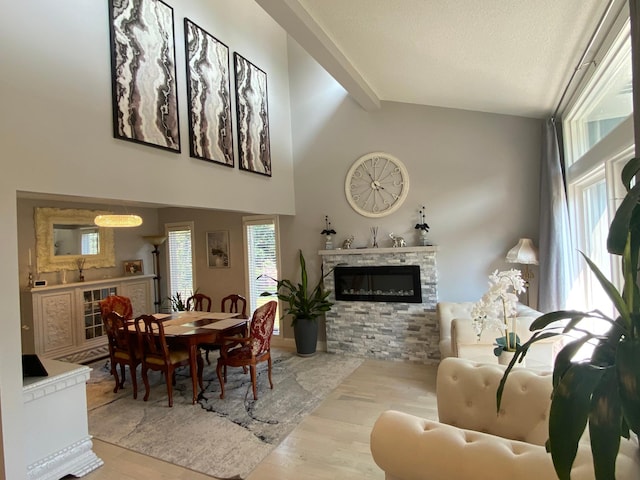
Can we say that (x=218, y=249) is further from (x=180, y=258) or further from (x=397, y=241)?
(x=397, y=241)

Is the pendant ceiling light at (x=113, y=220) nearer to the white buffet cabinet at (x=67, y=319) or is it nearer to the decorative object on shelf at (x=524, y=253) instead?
the white buffet cabinet at (x=67, y=319)

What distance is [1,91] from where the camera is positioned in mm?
2246

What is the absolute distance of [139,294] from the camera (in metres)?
6.53

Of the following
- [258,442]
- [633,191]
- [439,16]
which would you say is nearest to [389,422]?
[633,191]

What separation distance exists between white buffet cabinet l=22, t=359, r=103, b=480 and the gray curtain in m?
4.46

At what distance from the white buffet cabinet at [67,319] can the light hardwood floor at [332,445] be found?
293cm

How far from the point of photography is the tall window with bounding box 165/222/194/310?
6.91 meters

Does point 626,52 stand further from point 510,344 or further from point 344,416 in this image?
point 344,416

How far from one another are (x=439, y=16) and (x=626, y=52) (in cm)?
114

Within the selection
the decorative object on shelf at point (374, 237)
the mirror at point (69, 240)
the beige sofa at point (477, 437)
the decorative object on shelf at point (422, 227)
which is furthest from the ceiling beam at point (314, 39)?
the mirror at point (69, 240)

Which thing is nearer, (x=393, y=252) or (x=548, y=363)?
(x=548, y=363)

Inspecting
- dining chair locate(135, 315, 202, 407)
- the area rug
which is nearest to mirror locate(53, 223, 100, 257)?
the area rug

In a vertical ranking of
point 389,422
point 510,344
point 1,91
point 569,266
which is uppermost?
point 1,91

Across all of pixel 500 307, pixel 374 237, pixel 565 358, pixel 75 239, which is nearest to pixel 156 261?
pixel 75 239
